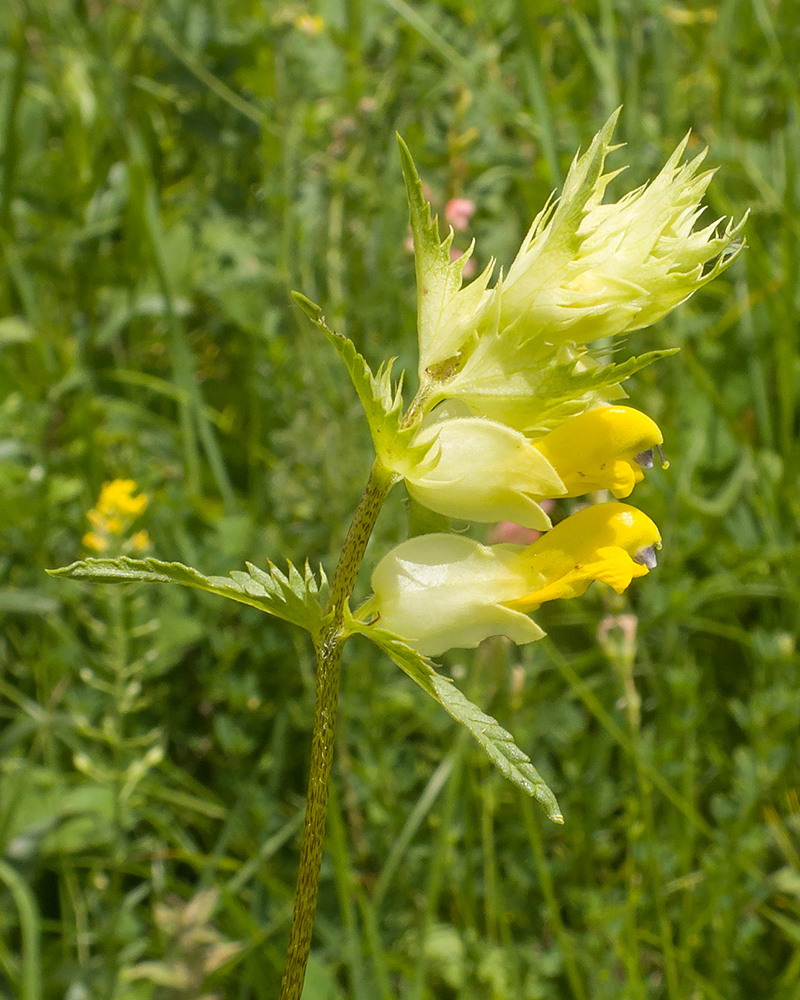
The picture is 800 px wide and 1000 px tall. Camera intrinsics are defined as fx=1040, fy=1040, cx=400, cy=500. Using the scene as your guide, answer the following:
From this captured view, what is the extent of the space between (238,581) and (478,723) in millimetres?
191

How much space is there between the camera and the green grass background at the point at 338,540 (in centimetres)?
164

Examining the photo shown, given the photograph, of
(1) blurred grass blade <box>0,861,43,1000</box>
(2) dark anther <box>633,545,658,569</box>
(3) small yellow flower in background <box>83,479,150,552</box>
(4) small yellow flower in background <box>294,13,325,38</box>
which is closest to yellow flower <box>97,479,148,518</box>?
(3) small yellow flower in background <box>83,479,150,552</box>

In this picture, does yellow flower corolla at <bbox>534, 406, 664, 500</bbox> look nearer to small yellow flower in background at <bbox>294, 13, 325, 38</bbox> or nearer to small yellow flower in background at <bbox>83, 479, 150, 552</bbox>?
small yellow flower in background at <bbox>83, 479, 150, 552</bbox>

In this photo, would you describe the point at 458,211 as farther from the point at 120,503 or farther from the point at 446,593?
the point at 446,593

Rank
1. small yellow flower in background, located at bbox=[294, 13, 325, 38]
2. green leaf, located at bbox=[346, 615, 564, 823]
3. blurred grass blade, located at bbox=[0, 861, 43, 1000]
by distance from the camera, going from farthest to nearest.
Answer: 1. small yellow flower in background, located at bbox=[294, 13, 325, 38]
2. blurred grass blade, located at bbox=[0, 861, 43, 1000]
3. green leaf, located at bbox=[346, 615, 564, 823]

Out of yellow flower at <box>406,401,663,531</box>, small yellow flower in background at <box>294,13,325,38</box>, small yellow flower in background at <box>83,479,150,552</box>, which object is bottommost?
small yellow flower in background at <box>83,479,150,552</box>

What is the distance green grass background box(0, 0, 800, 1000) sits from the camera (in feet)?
5.39

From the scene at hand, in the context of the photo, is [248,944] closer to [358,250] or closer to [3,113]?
[358,250]

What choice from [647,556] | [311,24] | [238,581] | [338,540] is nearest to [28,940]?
[338,540]

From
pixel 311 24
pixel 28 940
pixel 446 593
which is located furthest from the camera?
pixel 311 24

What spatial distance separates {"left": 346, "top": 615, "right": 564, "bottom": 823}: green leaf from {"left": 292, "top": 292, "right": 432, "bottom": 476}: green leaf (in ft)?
0.38

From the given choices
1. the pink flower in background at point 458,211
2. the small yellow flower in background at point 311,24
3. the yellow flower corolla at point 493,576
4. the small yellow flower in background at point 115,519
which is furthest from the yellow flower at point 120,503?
the small yellow flower in background at point 311,24

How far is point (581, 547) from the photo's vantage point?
0.81 metres

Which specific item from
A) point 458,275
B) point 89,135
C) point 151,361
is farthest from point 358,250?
point 458,275
